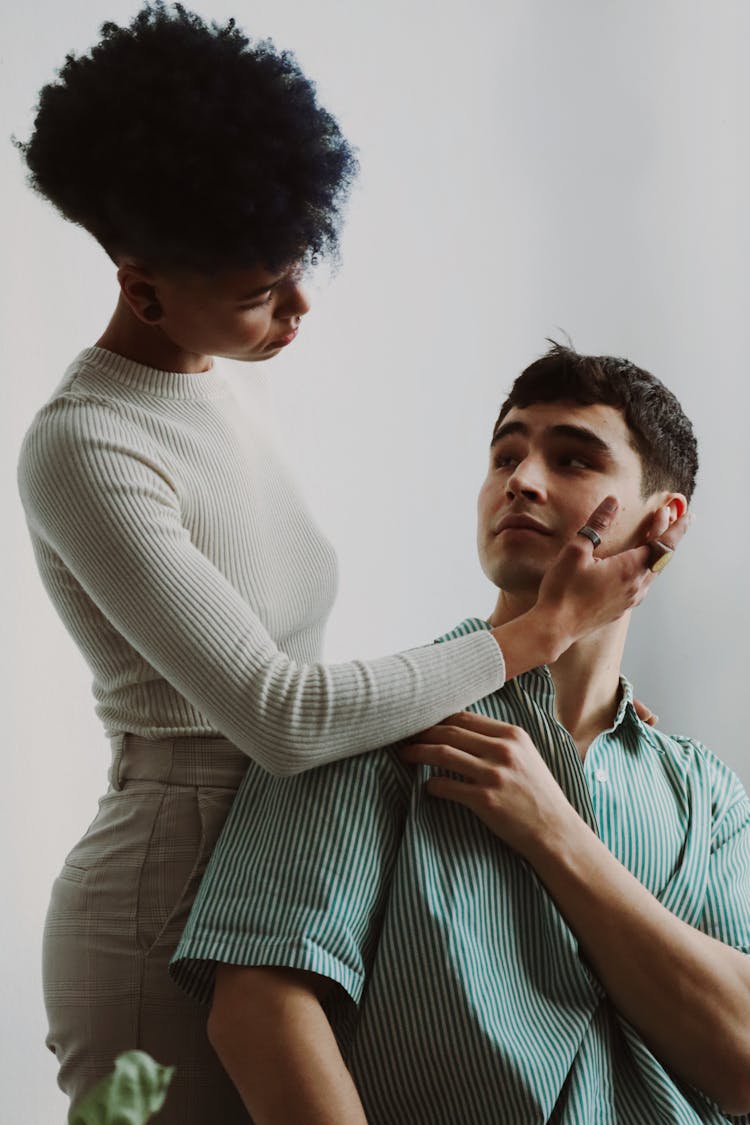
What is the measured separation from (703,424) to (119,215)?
154 centimetres

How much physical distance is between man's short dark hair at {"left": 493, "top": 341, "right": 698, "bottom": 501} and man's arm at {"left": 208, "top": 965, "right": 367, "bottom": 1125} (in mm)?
784

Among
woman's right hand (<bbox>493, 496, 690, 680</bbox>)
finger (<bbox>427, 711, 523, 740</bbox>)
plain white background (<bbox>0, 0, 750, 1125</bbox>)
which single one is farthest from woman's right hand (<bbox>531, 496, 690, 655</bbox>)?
plain white background (<bbox>0, 0, 750, 1125</bbox>)

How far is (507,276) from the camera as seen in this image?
8.09 feet

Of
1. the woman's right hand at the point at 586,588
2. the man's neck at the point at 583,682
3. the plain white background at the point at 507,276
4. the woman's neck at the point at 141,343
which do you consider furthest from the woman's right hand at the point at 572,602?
the plain white background at the point at 507,276

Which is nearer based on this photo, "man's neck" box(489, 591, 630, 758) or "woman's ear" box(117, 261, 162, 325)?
"woman's ear" box(117, 261, 162, 325)

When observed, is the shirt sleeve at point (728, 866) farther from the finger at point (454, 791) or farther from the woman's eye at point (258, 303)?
the woman's eye at point (258, 303)

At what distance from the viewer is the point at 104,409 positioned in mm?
1230

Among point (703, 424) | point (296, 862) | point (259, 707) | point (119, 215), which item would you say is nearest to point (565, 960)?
point (296, 862)

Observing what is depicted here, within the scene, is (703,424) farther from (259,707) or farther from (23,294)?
(259,707)

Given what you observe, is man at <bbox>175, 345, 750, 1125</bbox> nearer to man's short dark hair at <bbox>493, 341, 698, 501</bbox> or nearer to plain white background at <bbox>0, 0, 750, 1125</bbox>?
man's short dark hair at <bbox>493, 341, 698, 501</bbox>

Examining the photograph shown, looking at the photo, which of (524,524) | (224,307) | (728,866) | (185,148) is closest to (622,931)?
(728,866)

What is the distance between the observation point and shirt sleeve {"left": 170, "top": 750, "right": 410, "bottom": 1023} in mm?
1161

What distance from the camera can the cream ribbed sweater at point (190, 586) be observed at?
1.12 meters

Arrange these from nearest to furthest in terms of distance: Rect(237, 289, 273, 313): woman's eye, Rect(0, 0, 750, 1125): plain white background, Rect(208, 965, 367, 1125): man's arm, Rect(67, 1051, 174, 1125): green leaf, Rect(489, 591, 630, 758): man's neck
→ Rect(67, 1051, 174, 1125): green leaf
Rect(208, 965, 367, 1125): man's arm
Rect(237, 289, 273, 313): woman's eye
Rect(489, 591, 630, 758): man's neck
Rect(0, 0, 750, 1125): plain white background
